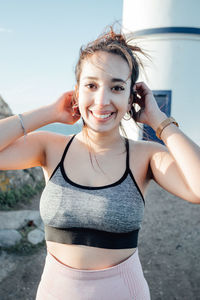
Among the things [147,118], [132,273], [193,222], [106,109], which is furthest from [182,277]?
[106,109]

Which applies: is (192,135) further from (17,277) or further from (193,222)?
(17,277)

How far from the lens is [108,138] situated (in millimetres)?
1860

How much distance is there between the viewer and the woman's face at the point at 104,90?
1653 millimetres

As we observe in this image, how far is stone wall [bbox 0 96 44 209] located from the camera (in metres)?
6.02

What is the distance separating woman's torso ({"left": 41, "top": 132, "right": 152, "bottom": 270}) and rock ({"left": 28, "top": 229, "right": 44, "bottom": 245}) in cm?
314

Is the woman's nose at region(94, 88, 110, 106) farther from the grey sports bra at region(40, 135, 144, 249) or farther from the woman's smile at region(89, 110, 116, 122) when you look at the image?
the grey sports bra at region(40, 135, 144, 249)

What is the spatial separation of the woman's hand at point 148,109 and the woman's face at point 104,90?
0.24 meters

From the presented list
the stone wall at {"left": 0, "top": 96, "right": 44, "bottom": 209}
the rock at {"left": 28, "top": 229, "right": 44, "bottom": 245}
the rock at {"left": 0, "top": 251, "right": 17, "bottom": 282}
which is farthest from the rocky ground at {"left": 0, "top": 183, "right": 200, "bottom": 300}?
the stone wall at {"left": 0, "top": 96, "right": 44, "bottom": 209}

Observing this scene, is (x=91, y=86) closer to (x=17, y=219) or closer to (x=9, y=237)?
(x=9, y=237)

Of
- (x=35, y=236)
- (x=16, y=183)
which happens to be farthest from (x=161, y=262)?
(x=16, y=183)

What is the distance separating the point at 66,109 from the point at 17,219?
12.5ft

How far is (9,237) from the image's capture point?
14.7 feet

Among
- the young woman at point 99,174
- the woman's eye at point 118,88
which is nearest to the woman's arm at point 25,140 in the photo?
the young woman at point 99,174

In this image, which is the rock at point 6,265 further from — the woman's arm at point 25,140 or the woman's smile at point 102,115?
the woman's smile at point 102,115
